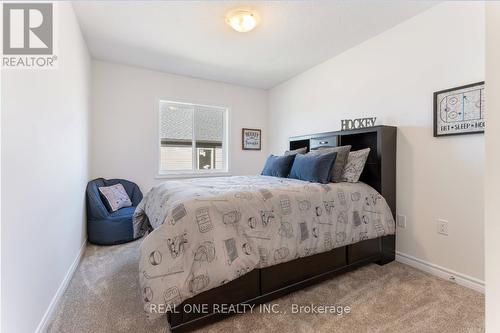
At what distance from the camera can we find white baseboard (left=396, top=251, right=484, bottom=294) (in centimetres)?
183

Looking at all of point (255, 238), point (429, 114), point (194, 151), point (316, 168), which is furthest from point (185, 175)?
point (429, 114)

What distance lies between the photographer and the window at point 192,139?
154 inches

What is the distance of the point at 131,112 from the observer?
3.53 metres

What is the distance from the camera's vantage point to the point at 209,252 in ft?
4.60

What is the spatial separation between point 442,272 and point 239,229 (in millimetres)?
1936

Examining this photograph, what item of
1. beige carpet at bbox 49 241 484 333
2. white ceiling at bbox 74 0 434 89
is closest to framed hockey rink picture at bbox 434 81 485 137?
white ceiling at bbox 74 0 434 89

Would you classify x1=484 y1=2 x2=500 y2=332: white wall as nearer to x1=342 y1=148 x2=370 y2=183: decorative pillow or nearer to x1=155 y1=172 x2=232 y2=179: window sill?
x1=342 y1=148 x2=370 y2=183: decorative pillow

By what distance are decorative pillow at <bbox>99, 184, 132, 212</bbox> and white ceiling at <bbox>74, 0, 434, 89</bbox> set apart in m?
1.84

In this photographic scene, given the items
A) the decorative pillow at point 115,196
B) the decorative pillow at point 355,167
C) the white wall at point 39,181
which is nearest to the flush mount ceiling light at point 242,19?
the white wall at point 39,181

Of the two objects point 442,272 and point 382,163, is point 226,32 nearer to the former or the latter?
point 382,163

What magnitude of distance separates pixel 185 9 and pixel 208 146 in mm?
2400

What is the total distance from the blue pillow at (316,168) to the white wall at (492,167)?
4.89 feet

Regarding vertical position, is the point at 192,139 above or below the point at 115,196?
above

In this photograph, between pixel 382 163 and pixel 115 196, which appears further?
pixel 115 196
